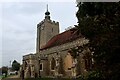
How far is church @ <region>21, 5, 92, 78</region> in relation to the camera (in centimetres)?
4447

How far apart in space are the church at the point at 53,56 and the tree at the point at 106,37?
72.5ft

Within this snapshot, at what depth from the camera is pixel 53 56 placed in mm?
53719

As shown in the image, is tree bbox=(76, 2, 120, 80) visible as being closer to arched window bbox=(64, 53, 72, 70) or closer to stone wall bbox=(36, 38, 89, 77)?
stone wall bbox=(36, 38, 89, 77)

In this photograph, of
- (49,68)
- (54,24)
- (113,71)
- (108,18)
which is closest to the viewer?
(113,71)

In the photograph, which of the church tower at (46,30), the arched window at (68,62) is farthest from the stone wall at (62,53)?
the church tower at (46,30)

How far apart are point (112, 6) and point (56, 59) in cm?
3684

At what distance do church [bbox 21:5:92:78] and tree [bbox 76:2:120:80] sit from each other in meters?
22.1

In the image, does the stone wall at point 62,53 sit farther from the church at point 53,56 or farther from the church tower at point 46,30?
the church tower at point 46,30

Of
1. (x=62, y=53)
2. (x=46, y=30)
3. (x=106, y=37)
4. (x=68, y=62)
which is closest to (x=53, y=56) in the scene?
(x=62, y=53)

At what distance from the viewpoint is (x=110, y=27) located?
14.7 m

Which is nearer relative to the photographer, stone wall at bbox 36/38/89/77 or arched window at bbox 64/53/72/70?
stone wall at bbox 36/38/89/77

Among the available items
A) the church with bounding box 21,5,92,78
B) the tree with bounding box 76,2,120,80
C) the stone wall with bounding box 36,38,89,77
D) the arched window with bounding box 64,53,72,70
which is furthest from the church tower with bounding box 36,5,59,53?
the tree with bounding box 76,2,120,80

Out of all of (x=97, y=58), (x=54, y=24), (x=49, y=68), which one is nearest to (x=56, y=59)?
(x=49, y=68)

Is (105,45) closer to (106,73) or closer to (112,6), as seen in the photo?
(106,73)
